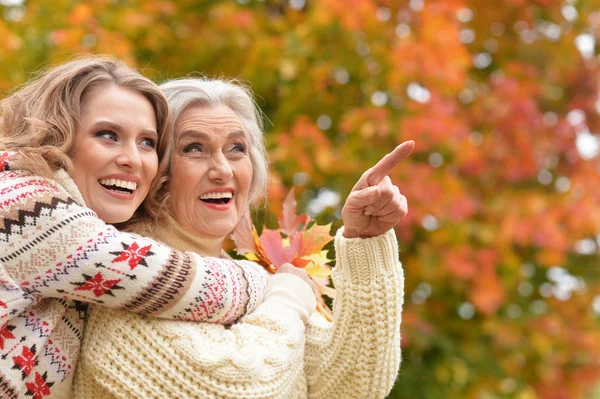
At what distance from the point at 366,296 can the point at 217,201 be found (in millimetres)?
491

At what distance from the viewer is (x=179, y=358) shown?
1878mm

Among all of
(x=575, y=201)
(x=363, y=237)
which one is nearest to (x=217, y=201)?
(x=363, y=237)

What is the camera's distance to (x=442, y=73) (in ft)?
14.9

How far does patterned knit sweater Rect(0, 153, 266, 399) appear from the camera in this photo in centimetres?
176

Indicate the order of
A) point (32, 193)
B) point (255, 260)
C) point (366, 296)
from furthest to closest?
point (255, 260) → point (366, 296) → point (32, 193)

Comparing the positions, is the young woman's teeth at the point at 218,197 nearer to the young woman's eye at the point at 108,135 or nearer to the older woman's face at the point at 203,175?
the older woman's face at the point at 203,175

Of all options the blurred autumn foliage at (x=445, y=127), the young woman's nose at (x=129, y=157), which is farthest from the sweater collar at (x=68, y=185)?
the blurred autumn foliage at (x=445, y=127)

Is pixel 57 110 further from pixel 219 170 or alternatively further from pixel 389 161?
pixel 389 161

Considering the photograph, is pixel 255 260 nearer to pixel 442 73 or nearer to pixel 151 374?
pixel 151 374

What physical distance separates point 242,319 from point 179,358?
20cm

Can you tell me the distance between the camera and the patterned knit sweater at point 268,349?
6.15 feet

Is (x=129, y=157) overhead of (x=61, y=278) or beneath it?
overhead

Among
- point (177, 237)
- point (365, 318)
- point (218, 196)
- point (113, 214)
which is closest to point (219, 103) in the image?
point (218, 196)

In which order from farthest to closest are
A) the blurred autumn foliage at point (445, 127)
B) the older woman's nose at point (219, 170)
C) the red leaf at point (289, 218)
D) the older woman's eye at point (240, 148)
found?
the blurred autumn foliage at point (445, 127) → the red leaf at point (289, 218) → the older woman's eye at point (240, 148) → the older woman's nose at point (219, 170)
